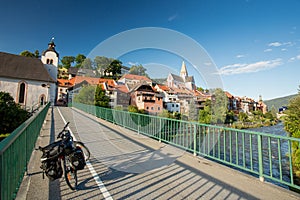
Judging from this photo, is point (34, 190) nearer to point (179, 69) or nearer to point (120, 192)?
point (120, 192)

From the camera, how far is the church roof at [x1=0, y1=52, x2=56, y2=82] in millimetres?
28106

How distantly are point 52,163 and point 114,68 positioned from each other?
3.11m

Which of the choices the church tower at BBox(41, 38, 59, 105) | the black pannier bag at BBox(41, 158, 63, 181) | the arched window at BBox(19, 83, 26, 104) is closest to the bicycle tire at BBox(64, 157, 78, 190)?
the black pannier bag at BBox(41, 158, 63, 181)

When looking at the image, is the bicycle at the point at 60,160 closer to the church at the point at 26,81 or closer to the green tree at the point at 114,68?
the green tree at the point at 114,68

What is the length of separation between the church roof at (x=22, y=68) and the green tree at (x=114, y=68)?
32705 mm

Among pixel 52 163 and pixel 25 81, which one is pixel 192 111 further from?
pixel 25 81

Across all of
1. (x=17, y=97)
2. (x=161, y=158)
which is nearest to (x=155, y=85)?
(x=161, y=158)

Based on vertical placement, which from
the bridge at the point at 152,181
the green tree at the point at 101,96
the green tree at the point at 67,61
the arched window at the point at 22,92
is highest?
the green tree at the point at 67,61

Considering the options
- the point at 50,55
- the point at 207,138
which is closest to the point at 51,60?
the point at 50,55

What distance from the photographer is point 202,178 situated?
2787 mm

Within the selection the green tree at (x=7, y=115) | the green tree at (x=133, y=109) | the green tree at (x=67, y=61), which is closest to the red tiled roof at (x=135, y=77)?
the green tree at (x=133, y=109)

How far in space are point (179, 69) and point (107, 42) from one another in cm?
209

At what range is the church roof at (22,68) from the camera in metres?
28.1

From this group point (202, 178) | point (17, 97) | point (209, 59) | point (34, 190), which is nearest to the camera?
point (34, 190)
